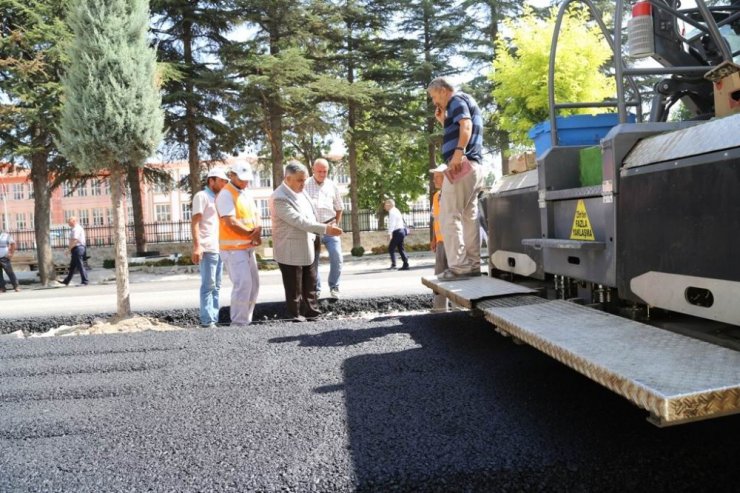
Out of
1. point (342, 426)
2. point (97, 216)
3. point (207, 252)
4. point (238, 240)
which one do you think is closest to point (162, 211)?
point (97, 216)

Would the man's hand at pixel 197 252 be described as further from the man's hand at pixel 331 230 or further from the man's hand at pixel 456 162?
the man's hand at pixel 456 162

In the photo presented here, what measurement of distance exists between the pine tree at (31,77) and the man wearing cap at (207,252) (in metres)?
10.8

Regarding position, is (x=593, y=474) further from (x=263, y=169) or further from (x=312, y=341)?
(x=263, y=169)

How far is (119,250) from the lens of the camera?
292 inches

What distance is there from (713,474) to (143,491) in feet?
7.19

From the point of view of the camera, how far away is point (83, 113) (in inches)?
270

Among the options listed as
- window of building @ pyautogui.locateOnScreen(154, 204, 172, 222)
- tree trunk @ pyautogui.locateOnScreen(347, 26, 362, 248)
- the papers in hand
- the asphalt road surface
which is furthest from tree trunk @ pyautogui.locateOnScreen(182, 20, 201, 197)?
window of building @ pyautogui.locateOnScreen(154, 204, 172, 222)

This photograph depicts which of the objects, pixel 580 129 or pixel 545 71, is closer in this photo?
pixel 580 129

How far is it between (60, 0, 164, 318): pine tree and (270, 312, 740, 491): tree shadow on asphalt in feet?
16.6

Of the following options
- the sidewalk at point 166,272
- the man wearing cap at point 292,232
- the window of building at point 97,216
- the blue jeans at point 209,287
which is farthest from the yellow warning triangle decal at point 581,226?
the window of building at point 97,216

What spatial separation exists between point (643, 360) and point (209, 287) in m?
5.30

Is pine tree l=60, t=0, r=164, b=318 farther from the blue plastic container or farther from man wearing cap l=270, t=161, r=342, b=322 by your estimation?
the blue plastic container

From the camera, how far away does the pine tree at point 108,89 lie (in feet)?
22.7

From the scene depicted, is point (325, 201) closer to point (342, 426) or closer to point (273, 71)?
point (342, 426)
